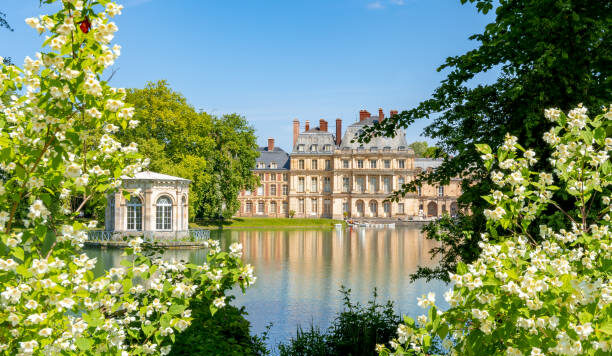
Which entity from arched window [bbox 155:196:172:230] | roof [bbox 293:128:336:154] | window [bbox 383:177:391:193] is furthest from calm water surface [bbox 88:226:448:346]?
roof [bbox 293:128:336:154]

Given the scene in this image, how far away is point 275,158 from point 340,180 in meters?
9.65

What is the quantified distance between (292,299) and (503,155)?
9942 mm

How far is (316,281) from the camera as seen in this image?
596 inches

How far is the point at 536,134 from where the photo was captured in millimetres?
5609

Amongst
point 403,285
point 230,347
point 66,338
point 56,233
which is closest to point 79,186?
point 56,233

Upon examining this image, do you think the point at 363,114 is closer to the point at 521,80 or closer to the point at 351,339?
the point at 351,339

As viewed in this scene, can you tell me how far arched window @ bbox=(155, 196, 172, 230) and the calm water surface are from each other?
12.1ft

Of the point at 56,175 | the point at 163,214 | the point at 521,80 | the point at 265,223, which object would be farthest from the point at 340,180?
the point at 56,175

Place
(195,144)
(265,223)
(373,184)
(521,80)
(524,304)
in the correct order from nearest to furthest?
(524,304), (521,80), (195,144), (265,223), (373,184)

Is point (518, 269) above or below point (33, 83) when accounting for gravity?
below

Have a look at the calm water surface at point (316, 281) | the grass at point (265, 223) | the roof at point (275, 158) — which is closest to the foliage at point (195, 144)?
the grass at point (265, 223)

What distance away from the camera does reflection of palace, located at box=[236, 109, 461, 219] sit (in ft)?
216

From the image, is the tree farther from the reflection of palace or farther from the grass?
the reflection of palace

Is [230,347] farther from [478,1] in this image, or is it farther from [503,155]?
[478,1]
